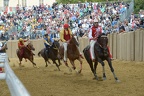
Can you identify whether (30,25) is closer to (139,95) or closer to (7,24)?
(7,24)

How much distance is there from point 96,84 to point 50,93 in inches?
101

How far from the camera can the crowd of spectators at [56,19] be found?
114ft

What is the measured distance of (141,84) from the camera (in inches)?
487

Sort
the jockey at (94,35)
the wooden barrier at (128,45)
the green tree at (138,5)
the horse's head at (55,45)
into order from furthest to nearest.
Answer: the green tree at (138,5) < the wooden barrier at (128,45) < the horse's head at (55,45) < the jockey at (94,35)

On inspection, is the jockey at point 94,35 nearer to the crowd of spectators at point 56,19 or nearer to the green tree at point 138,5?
the crowd of spectators at point 56,19

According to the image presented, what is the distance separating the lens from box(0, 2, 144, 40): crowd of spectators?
114 ft

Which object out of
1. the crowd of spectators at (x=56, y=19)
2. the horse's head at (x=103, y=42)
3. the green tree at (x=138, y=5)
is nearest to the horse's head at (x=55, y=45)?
the horse's head at (x=103, y=42)

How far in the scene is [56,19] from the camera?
41.1 m

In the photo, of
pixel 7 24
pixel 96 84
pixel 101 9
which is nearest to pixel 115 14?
pixel 101 9

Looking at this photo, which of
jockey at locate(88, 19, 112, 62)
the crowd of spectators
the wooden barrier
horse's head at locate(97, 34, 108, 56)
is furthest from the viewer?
the crowd of spectators

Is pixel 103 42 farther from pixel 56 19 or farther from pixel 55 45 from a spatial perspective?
pixel 56 19

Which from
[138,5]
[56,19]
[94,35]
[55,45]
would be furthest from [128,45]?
[138,5]

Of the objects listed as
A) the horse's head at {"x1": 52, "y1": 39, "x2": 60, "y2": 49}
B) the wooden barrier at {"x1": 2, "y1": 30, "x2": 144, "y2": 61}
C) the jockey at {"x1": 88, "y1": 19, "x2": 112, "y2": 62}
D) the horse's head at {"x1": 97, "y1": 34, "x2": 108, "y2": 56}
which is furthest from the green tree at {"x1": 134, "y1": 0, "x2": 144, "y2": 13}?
the horse's head at {"x1": 97, "y1": 34, "x2": 108, "y2": 56}

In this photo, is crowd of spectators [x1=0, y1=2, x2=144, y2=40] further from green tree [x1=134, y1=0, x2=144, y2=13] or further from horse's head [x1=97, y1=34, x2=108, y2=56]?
horse's head [x1=97, y1=34, x2=108, y2=56]
